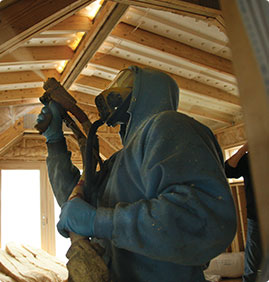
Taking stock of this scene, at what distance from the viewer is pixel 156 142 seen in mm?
847

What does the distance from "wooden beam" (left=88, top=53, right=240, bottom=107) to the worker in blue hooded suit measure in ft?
10.8

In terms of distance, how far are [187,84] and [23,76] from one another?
2225mm

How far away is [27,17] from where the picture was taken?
173 cm

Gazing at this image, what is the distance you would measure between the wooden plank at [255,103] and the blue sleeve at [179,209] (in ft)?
1.47

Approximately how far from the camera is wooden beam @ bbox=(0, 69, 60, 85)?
392 cm

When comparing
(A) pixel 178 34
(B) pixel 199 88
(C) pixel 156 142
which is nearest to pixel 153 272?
(C) pixel 156 142

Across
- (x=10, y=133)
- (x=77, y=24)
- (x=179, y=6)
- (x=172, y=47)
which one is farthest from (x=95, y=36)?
(x=10, y=133)

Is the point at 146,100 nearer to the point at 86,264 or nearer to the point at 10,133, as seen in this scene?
the point at 86,264

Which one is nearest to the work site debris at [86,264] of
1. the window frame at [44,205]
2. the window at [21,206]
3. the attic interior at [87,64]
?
the attic interior at [87,64]

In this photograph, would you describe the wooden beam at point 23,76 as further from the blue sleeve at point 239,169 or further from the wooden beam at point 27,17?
the blue sleeve at point 239,169

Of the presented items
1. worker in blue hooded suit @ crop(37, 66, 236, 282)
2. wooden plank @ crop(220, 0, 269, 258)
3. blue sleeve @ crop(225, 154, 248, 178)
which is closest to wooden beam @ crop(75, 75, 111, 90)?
blue sleeve @ crop(225, 154, 248, 178)

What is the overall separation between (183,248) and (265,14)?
0.56m

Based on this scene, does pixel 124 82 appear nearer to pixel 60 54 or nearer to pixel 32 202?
pixel 60 54

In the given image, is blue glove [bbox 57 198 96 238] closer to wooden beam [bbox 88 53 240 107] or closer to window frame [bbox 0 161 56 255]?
wooden beam [bbox 88 53 240 107]
